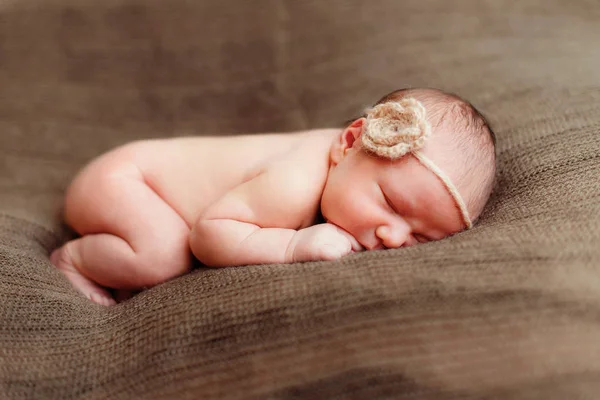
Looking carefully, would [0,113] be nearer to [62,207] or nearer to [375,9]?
[62,207]

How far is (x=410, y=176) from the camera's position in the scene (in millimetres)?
934

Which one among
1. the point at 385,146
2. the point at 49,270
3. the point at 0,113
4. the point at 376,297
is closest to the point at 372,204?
the point at 385,146

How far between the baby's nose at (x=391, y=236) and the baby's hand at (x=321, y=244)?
0.17ft

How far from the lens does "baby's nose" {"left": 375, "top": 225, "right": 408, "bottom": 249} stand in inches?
36.8

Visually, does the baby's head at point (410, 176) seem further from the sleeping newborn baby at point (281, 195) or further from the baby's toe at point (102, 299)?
the baby's toe at point (102, 299)

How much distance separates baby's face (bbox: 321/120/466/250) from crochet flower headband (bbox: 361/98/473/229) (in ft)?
0.03

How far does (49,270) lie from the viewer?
1.04m

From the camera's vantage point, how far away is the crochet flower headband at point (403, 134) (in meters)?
0.92

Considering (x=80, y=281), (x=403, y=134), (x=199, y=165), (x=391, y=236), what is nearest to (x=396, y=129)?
(x=403, y=134)

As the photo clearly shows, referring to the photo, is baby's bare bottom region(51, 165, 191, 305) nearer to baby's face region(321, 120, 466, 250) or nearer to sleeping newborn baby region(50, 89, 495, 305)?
sleeping newborn baby region(50, 89, 495, 305)

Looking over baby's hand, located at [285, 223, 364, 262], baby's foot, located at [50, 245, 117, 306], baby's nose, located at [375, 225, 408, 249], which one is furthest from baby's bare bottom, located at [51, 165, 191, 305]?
baby's nose, located at [375, 225, 408, 249]

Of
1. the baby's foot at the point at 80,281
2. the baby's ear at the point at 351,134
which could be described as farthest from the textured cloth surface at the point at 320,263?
the baby's ear at the point at 351,134

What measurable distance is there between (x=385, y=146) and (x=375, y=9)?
830 millimetres

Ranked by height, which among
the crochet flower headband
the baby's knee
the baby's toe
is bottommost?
the baby's toe
